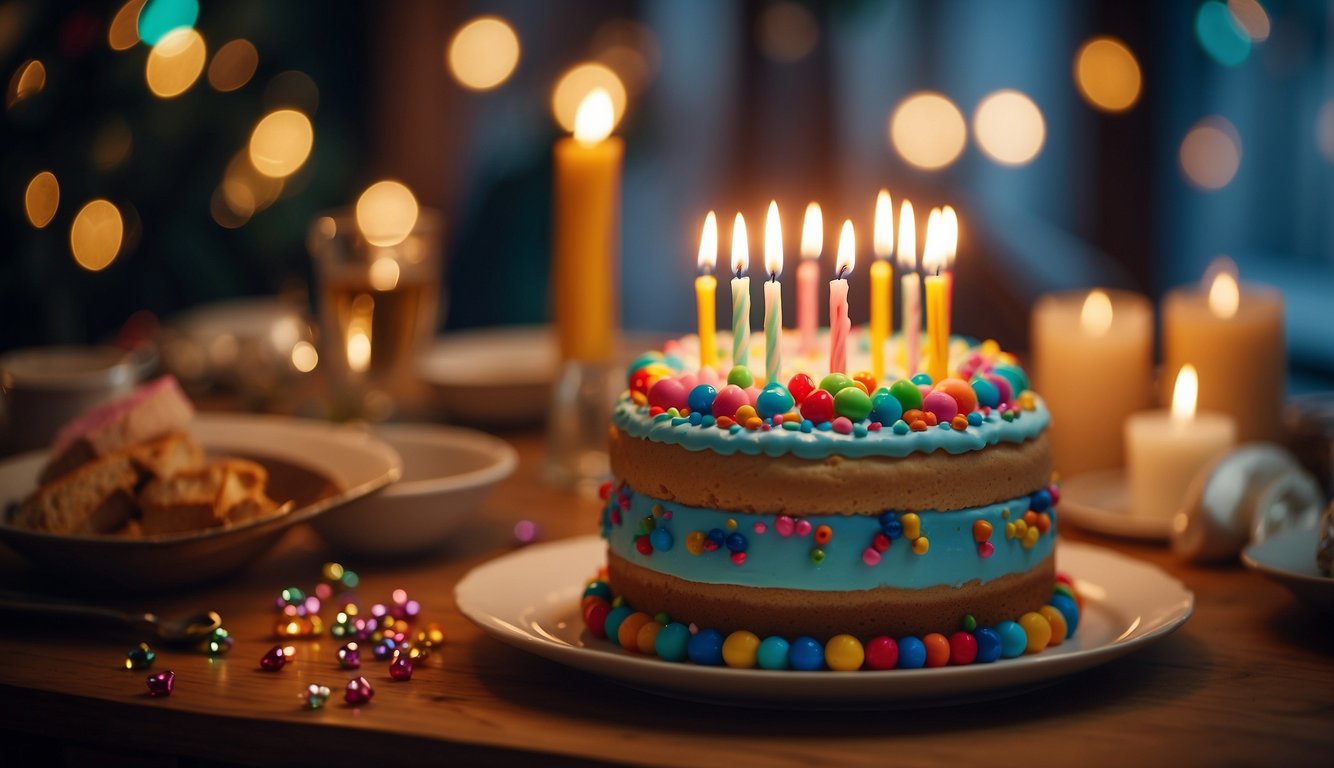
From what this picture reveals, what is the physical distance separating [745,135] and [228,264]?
1.70m

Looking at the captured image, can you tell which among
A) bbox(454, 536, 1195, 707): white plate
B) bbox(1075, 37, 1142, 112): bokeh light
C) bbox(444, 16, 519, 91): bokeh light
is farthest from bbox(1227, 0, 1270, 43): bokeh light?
bbox(454, 536, 1195, 707): white plate

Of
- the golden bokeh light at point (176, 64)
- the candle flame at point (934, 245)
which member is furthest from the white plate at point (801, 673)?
the golden bokeh light at point (176, 64)

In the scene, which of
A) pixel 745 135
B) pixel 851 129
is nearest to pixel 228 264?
pixel 745 135

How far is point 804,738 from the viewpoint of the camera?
3.76 feet

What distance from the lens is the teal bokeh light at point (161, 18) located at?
115 inches

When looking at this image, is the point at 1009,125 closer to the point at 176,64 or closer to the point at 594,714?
the point at 176,64

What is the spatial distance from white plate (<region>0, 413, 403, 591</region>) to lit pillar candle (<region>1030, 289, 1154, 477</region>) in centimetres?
107

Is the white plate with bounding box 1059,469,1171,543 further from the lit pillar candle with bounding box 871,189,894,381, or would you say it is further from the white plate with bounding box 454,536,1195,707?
the lit pillar candle with bounding box 871,189,894,381

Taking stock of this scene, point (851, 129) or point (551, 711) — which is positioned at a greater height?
point (851, 129)

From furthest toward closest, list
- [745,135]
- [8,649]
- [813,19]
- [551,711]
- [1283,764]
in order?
[745,135]
[813,19]
[8,649]
[551,711]
[1283,764]

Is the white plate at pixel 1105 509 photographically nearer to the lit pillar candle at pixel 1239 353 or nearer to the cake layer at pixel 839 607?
the lit pillar candle at pixel 1239 353

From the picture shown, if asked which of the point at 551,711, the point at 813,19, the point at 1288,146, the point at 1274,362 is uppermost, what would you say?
the point at 813,19

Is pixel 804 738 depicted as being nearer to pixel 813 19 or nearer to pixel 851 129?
pixel 813 19

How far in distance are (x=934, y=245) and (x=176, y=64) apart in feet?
8.72
